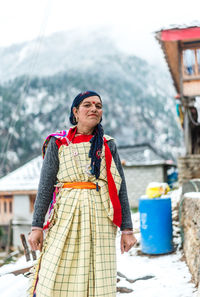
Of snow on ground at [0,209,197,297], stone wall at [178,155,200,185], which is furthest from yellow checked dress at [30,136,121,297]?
stone wall at [178,155,200,185]

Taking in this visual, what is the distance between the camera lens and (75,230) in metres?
1.95

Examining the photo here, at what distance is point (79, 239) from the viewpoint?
196 centimetres

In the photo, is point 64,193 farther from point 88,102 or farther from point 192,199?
point 192,199

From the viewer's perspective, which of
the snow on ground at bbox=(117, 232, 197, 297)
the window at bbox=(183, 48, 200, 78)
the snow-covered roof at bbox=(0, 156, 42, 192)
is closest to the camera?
the snow on ground at bbox=(117, 232, 197, 297)

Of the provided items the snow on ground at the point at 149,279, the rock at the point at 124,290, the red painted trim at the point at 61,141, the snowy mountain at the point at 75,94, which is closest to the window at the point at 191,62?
the snow on ground at the point at 149,279

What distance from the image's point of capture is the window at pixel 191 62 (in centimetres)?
893

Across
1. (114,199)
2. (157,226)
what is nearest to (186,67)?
(157,226)

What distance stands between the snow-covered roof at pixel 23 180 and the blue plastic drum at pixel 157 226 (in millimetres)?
11906

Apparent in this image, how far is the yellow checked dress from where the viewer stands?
185 centimetres

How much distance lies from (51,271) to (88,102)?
1.13 metres

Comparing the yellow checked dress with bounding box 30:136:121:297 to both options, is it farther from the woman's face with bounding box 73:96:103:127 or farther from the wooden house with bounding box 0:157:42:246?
the wooden house with bounding box 0:157:42:246

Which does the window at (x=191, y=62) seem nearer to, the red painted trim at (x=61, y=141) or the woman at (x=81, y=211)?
the woman at (x=81, y=211)

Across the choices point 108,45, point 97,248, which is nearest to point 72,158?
point 97,248

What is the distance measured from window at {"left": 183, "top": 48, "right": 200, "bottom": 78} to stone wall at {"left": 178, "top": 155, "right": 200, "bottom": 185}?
2.49 m
